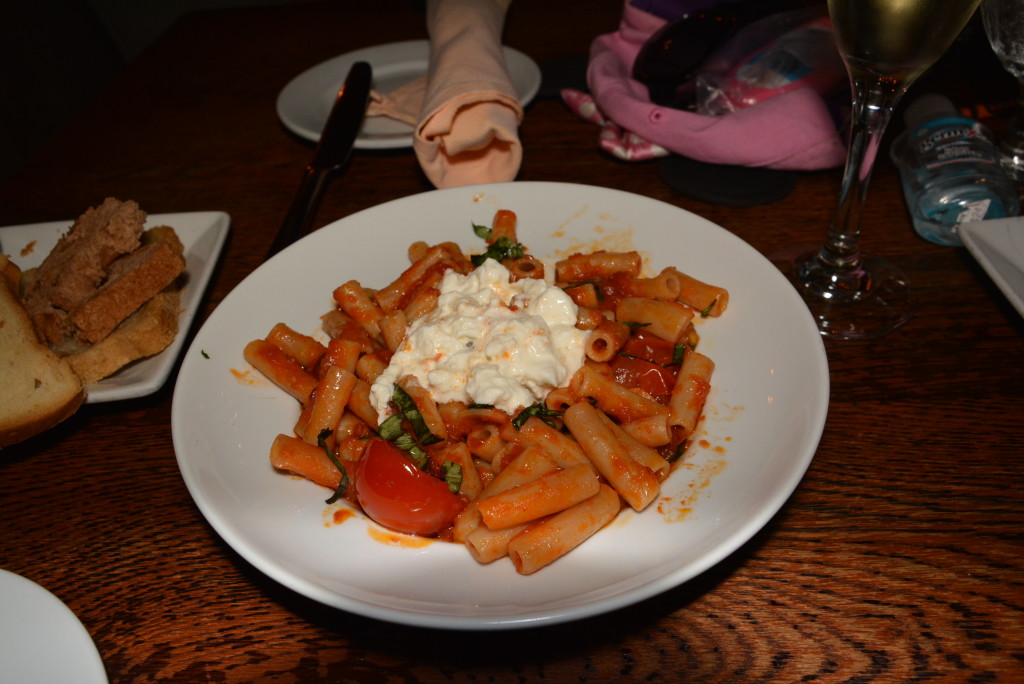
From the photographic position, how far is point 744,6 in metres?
3.06

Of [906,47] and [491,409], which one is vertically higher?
[906,47]

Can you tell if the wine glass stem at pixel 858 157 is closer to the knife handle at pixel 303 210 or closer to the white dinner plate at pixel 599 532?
the white dinner plate at pixel 599 532

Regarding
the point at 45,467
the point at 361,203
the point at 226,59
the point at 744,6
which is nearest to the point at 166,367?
the point at 45,467

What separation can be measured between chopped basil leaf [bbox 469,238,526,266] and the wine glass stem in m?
1.01

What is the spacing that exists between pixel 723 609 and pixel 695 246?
3.39ft

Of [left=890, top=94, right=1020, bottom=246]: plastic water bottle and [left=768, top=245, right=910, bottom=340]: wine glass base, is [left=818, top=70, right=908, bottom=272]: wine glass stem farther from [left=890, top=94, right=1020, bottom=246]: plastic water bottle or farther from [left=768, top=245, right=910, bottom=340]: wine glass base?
[left=890, top=94, right=1020, bottom=246]: plastic water bottle

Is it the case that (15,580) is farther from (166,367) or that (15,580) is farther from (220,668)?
(166,367)

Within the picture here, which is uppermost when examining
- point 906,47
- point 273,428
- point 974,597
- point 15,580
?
point 906,47

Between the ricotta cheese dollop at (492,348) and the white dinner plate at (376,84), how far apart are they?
53.3 inches

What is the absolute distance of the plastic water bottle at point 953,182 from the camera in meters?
2.38

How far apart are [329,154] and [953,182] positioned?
2.35 metres

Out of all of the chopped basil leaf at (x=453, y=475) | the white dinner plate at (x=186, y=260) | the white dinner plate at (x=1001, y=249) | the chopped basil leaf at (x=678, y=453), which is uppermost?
the white dinner plate at (x=186, y=260)

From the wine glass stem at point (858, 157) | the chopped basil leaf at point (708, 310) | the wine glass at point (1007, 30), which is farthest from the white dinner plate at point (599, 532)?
the wine glass at point (1007, 30)

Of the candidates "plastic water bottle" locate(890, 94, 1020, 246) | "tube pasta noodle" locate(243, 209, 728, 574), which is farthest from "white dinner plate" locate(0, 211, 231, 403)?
"plastic water bottle" locate(890, 94, 1020, 246)
